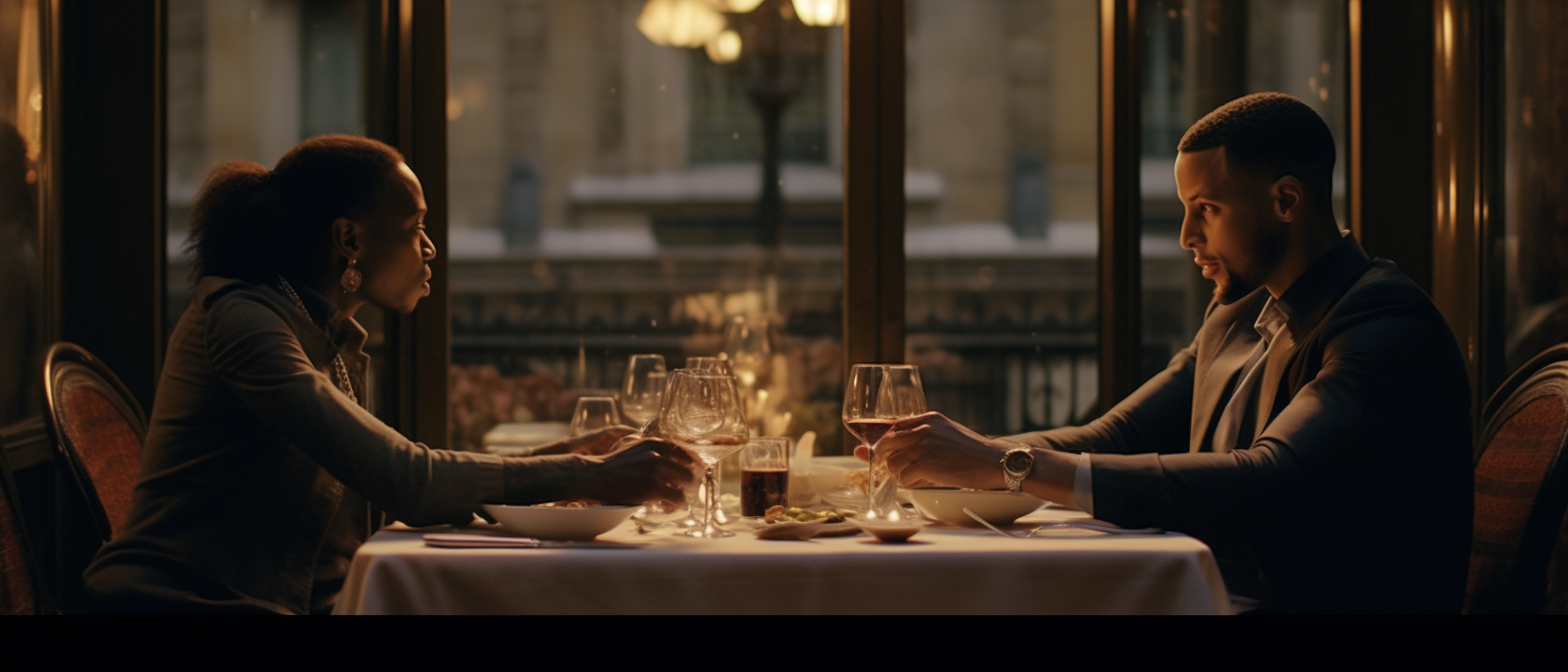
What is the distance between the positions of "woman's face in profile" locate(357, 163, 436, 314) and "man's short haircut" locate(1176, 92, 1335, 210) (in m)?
1.27

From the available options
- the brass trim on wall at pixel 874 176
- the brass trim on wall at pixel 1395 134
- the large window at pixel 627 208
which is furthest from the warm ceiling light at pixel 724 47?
the brass trim on wall at pixel 1395 134

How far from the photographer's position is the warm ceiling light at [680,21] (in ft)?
14.2

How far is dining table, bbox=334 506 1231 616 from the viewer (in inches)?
56.4

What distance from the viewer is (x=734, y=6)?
4.52m

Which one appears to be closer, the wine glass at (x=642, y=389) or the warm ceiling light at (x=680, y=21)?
the wine glass at (x=642, y=389)

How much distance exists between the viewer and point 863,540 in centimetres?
158

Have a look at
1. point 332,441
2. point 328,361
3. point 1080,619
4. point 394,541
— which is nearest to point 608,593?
point 394,541

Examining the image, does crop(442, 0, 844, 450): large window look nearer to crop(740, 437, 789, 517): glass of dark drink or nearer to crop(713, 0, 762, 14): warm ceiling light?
crop(713, 0, 762, 14): warm ceiling light

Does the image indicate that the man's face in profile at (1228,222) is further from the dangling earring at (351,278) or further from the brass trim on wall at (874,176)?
the dangling earring at (351,278)

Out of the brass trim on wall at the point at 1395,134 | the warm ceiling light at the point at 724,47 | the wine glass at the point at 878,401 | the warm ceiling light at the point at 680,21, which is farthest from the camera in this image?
the warm ceiling light at the point at 724,47

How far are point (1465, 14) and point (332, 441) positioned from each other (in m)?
2.73

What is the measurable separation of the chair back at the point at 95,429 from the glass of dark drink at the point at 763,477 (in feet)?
3.30

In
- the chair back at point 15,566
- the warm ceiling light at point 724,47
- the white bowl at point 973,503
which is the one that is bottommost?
the chair back at point 15,566

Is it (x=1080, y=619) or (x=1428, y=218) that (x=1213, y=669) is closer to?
(x=1080, y=619)
